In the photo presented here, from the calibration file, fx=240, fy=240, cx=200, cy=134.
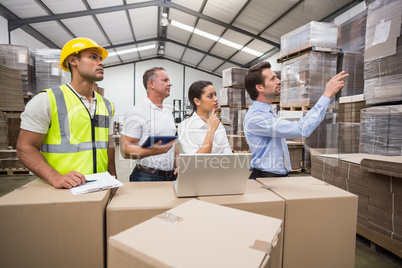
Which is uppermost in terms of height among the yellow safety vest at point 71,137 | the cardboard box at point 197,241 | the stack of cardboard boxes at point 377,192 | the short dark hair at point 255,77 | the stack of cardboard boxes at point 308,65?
the stack of cardboard boxes at point 308,65

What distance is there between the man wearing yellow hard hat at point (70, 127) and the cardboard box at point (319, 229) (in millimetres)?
1219

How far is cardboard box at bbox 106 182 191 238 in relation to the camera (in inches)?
47.7

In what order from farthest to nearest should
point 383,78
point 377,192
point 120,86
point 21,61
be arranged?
point 120,86 < point 21,61 < point 383,78 < point 377,192

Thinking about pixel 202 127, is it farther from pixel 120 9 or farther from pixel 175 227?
pixel 120 9

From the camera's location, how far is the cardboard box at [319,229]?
1361mm

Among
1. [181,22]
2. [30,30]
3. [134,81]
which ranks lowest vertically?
[134,81]

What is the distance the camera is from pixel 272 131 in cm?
204

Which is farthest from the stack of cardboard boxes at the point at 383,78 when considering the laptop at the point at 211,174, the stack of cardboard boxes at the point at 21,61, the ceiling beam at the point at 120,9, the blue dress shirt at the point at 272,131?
the ceiling beam at the point at 120,9

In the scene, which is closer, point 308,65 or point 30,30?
point 308,65

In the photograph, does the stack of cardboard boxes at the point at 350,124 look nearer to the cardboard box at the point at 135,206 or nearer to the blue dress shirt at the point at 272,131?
the blue dress shirt at the point at 272,131

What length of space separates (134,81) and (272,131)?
58.1 feet

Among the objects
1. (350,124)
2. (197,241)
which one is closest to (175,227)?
(197,241)

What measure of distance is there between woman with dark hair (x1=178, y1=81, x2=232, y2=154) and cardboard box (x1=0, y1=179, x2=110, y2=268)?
974 mm

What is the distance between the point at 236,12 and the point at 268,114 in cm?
793
